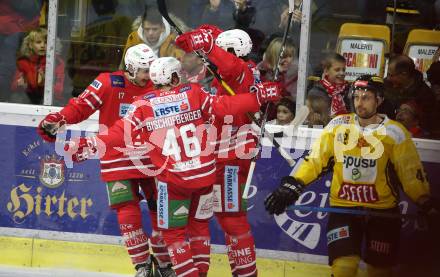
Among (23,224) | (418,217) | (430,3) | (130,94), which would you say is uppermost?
(430,3)

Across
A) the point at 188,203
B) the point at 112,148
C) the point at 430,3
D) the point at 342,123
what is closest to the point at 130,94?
the point at 112,148

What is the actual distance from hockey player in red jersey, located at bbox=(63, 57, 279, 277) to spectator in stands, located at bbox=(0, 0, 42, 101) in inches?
52.2

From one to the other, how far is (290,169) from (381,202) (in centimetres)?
86

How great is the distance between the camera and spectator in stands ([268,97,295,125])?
8.00m

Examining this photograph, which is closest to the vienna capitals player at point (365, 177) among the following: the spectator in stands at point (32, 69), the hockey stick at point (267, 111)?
the hockey stick at point (267, 111)

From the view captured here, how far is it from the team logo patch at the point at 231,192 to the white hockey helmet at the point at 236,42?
73 centimetres

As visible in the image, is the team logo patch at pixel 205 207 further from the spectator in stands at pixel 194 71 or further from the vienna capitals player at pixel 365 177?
the spectator in stands at pixel 194 71

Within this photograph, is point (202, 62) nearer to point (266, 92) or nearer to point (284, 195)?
point (266, 92)

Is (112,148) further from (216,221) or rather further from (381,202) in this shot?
(381,202)

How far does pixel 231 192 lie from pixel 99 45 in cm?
144

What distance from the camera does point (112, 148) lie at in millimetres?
7719

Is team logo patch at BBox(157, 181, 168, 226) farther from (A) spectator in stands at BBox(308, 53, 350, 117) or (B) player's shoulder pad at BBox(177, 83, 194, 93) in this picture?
(A) spectator in stands at BBox(308, 53, 350, 117)

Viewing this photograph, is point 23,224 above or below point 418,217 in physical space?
below

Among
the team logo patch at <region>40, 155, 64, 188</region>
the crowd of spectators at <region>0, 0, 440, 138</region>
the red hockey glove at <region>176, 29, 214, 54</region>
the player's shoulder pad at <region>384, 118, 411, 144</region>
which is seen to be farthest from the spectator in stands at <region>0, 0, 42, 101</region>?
the player's shoulder pad at <region>384, 118, 411, 144</region>
